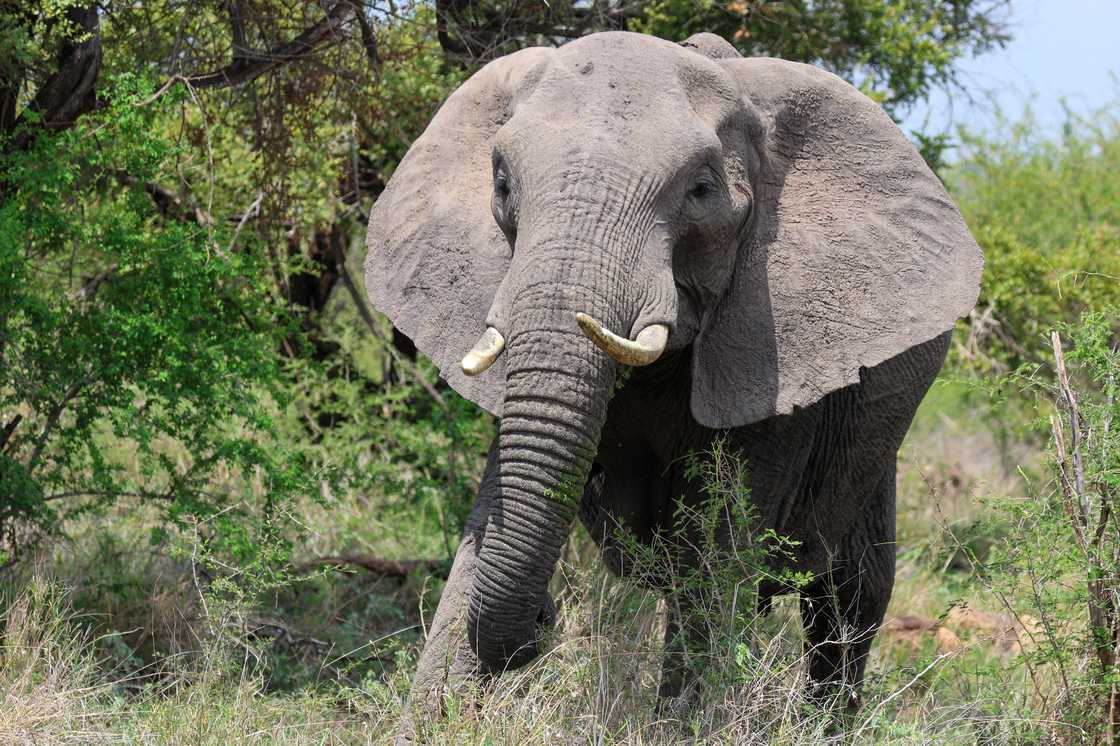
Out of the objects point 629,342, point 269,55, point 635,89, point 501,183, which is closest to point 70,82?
point 269,55

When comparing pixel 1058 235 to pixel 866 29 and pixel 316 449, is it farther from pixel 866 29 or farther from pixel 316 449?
pixel 316 449

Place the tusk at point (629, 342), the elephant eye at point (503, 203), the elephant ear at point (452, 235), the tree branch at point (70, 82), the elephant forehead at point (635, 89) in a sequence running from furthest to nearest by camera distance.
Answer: the tree branch at point (70, 82) → the elephant ear at point (452, 235) → the elephant eye at point (503, 203) → the elephant forehead at point (635, 89) → the tusk at point (629, 342)

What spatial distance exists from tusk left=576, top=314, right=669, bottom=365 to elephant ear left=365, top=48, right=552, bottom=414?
608 mm

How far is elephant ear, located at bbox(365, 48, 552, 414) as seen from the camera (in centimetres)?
434

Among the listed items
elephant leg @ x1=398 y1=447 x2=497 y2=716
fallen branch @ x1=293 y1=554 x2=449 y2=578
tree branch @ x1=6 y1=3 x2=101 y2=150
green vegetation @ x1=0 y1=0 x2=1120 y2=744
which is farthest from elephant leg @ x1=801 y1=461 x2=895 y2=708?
tree branch @ x1=6 y1=3 x2=101 y2=150

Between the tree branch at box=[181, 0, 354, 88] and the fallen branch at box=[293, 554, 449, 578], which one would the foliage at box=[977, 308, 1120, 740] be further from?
the tree branch at box=[181, 0, 354, 88]

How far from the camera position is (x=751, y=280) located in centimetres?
438

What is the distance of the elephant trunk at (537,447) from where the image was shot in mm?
3672

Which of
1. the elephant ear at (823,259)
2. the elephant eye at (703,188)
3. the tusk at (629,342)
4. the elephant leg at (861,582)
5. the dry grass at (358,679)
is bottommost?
the elephant leg at (861,582)

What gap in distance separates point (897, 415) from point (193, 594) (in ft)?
8.76

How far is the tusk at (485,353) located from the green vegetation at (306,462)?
0.86 m

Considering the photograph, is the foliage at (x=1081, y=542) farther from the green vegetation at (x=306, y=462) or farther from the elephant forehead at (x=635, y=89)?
the elephant forehead at (x=635, y=89)

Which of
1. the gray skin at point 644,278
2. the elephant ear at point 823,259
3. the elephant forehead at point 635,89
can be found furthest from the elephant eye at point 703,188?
the elephant ear at point 823,259

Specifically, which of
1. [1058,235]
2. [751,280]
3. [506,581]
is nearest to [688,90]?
[751,280]
